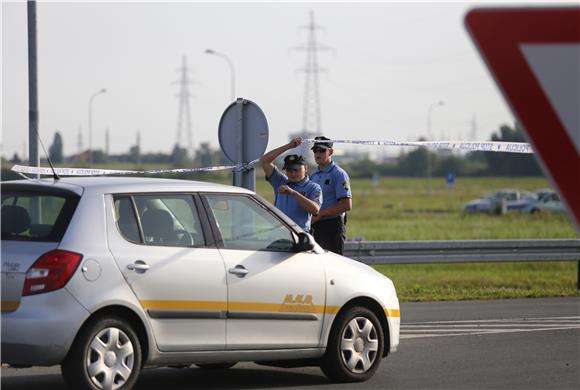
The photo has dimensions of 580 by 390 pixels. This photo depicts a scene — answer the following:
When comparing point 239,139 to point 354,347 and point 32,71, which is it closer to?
point 32,71

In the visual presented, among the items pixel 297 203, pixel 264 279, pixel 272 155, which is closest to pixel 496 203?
pixel 272 155

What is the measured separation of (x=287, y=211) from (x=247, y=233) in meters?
2.14

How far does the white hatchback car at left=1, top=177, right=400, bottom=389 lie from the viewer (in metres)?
7.86

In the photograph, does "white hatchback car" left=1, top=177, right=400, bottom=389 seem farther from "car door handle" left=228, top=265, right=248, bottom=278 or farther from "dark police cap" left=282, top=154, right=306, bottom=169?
"dark police cap" left=282, top=154, right=306, bottom=169

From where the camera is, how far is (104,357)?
316 inches

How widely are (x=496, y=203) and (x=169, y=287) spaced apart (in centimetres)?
6277

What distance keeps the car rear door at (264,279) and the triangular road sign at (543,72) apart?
5.93 m

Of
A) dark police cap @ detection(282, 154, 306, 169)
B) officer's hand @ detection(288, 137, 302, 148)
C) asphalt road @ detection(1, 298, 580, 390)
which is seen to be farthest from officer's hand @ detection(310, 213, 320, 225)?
asphalt road @ detection(1, 298, 580, 390)

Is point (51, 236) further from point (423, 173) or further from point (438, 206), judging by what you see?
point (423, 173)

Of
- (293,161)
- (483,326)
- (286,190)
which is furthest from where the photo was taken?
(483,326)

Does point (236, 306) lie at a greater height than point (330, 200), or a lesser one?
lesser

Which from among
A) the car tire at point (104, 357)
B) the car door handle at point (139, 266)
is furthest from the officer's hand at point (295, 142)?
the car tire at point (104, 357)

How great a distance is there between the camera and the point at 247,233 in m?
9.02

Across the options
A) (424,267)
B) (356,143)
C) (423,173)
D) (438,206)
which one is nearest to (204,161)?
(438,206)
